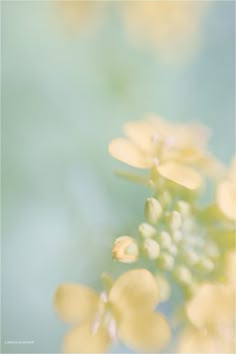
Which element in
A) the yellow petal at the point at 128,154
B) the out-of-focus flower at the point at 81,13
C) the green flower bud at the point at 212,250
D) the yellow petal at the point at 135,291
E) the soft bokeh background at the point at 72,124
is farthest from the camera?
the out-of-focus flower at the point at 81,13

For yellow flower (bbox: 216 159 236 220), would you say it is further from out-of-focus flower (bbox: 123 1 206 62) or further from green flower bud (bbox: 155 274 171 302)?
out-of-focus flower (bbox: 123 1 206 62)

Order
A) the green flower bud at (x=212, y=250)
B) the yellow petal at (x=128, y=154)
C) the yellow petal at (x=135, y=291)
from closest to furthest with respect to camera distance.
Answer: the yellow petal at (x=135, y=291) → the yellow petal at (x=128, y=154) → the green flower bud at (x=212, y=250)

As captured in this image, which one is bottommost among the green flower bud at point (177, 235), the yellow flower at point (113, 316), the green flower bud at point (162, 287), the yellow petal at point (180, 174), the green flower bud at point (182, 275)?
the yellow flower at point (113, 316)

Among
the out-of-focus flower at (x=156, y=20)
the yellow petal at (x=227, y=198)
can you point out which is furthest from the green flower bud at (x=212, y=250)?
the out-of-focus flower at (x=156, y=20)

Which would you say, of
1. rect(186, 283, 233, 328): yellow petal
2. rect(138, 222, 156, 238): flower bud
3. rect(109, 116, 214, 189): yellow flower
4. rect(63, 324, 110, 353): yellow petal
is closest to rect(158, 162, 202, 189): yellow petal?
rect(109, 116, 214, 189): yellow flower

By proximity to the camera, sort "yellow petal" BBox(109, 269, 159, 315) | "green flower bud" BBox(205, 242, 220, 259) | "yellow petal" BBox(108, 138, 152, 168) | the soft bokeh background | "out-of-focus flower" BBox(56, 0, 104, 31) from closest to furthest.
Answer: "yellow petal" BBox(109, 269, 159, 315)
"yellow petal" BBox(108, 138, 152, 168)
"green flower bud" BBox(205, 242, 220, 259)
the soft bokeh background
"out-of-focus flower" BBox(56, 0, 104, 31)

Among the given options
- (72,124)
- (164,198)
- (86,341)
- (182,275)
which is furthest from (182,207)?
(72,124)

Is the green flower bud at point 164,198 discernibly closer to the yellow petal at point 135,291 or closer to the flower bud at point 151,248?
the flower bud at point 151,248
